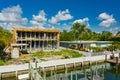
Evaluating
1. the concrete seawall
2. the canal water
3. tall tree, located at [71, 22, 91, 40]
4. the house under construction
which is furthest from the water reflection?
tall tree, located at [71, 22, 91, 40]

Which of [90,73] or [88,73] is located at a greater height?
[90,73]

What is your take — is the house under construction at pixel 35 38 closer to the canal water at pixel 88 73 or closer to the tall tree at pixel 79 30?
the canal water at pixel 88 73

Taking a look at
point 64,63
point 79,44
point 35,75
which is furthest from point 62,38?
point 35,75

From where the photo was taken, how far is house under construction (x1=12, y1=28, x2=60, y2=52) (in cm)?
5355

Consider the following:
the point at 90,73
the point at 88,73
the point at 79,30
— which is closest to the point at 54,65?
the point at 88,73

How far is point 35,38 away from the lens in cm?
5656

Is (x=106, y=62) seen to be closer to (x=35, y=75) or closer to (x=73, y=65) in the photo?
(x=73, y=65)

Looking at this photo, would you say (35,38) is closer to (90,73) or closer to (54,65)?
(54,65)

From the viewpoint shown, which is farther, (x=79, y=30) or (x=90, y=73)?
(x=79, y=30)

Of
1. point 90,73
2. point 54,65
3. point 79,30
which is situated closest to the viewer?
point 90,73

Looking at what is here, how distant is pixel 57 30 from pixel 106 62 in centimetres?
2142

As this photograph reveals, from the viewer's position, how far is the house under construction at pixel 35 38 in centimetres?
5355

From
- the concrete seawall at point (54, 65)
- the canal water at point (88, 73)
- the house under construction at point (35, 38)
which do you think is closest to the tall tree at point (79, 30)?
the house under construction at point (35, 38)

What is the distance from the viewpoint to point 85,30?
3351 inches
